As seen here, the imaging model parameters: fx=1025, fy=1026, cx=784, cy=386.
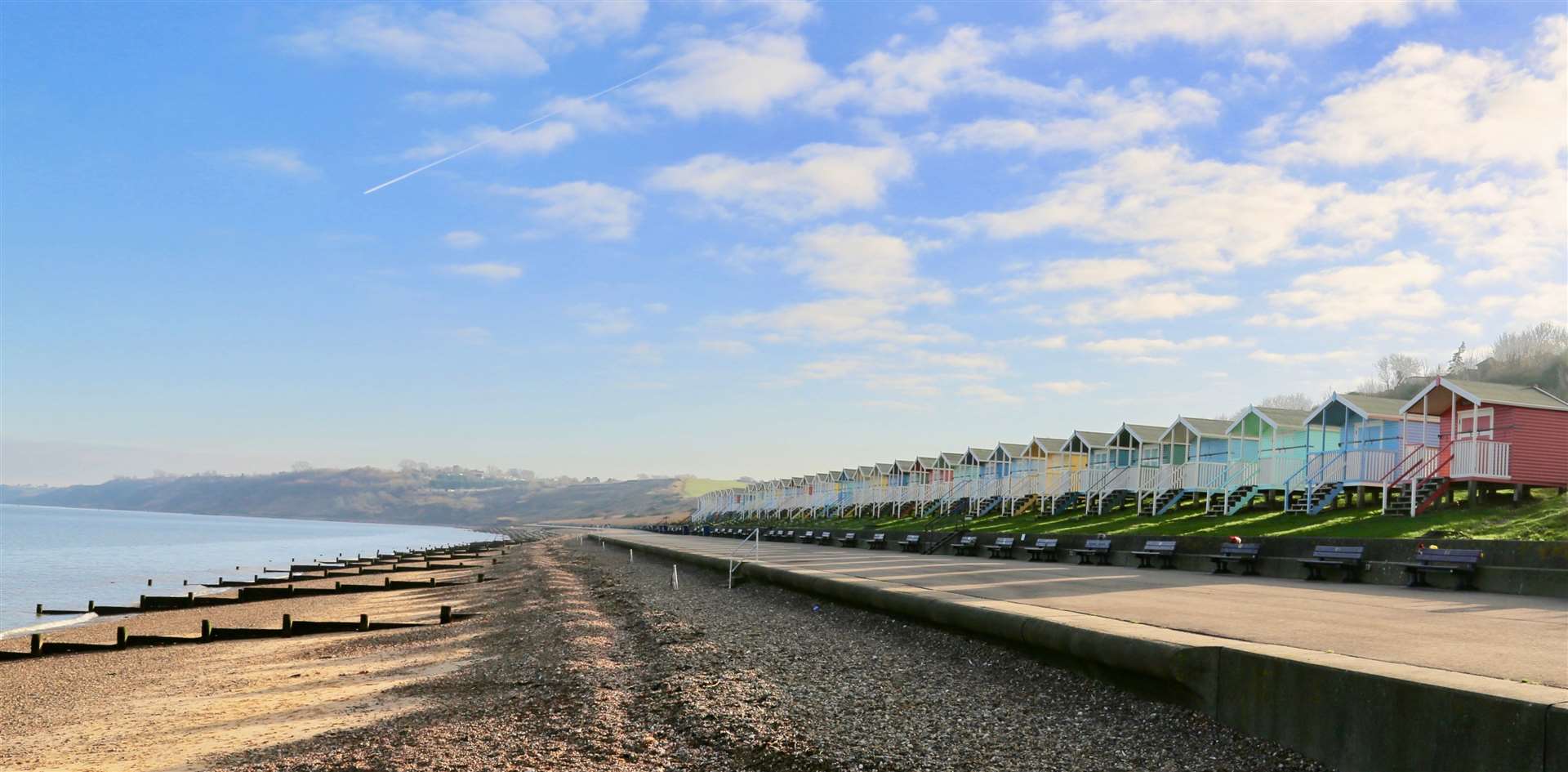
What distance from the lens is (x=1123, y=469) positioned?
43.2 m

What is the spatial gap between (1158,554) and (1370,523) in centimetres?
612

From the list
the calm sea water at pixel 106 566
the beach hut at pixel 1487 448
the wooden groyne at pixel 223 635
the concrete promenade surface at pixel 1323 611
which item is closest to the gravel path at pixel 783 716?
the concrete promenade surface at pixel 1323 611

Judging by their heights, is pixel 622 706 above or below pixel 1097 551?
below

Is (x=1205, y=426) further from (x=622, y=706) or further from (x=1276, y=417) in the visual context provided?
(x=622, y=706)

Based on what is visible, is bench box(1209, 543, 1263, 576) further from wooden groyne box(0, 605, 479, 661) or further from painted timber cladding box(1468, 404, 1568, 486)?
wooden groyne box(0, 605, 479, 661)

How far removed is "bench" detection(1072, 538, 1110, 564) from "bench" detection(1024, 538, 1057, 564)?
1368mm

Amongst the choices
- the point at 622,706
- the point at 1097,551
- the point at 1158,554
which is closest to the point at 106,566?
the point at 1097,551

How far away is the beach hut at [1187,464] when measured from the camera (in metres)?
37.6

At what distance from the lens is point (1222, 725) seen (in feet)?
24.5

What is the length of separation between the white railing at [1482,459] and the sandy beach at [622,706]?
707 inches

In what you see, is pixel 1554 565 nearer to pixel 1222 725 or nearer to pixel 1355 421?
pixel 1222 725

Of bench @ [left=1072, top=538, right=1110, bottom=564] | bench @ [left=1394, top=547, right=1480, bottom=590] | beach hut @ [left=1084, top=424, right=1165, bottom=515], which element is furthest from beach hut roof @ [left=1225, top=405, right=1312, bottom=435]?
bench @ [left=1394, top=547, right=1480, bottom=590]

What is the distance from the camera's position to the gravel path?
24.8ft

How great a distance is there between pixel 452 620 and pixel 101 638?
7.57 metres
